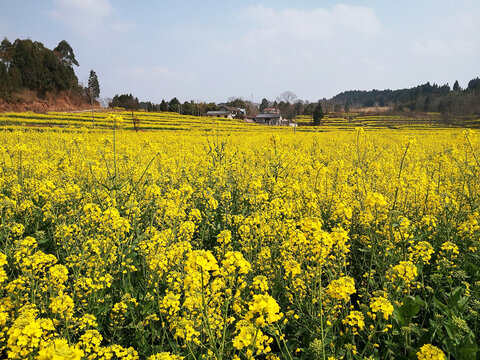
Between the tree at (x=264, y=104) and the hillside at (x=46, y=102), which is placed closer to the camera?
the hillside at (x=46, y=102)

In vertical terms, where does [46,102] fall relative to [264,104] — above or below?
below

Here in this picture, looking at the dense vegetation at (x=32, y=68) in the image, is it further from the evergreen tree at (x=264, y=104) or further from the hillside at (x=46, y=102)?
the evergreen tree at (x=264, y=104)

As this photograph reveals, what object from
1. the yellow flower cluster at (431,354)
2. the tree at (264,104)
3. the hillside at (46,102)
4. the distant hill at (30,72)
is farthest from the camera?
the tree at (264,104)

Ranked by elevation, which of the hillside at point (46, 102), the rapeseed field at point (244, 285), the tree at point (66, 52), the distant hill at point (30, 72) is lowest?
the rapeseed field at point (244, 285)

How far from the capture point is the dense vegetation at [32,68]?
45428 mm

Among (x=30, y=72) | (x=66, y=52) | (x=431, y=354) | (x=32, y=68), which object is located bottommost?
(x=431, y=354)

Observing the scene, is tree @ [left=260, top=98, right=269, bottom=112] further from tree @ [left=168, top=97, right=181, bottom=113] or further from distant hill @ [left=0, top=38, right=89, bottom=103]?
distant hill @ [left=0, top=38, right=89, bottom=103]

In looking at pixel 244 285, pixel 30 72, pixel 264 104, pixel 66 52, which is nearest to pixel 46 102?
pixel 30 72

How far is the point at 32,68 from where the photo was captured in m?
47.7

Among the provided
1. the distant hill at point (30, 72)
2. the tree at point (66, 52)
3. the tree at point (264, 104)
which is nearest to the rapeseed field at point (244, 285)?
the distant hill at point (30, 72)

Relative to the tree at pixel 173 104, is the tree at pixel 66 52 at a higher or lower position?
higher

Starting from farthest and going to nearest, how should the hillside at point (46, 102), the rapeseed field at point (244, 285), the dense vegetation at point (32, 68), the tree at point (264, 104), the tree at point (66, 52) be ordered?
1. the tree at point (264, 104)
2. the tree at point (66, 52)
3. the dense vegetation at point (32, 68)
4. the hillside at point (46, 102)
5. the rapeseed field at point (244, 285)

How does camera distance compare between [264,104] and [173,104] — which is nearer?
[173,104]

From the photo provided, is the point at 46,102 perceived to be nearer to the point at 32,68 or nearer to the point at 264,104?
the point at 32,68
